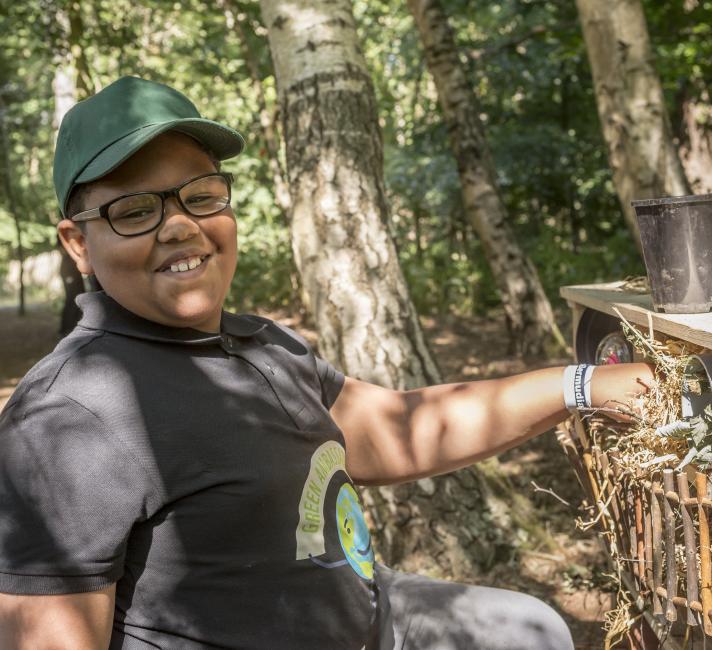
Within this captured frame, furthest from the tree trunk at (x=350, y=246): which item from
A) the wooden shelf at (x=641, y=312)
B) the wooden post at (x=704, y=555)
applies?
the wooden post at (x=704, y=555)

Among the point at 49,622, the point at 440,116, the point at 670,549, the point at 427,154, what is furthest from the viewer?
the point at 427,154

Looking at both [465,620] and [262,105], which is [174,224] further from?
[262,105]

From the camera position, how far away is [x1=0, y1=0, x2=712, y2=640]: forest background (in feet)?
11.3

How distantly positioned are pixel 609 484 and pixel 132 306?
110 centimetres

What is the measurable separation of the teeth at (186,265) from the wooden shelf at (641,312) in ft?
3.08

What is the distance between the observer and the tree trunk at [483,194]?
297 inches

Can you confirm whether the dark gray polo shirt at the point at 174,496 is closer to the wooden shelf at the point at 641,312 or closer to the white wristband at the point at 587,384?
the white wristband at the point at 587,384

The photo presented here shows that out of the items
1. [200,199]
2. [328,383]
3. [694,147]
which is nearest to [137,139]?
[200,199]

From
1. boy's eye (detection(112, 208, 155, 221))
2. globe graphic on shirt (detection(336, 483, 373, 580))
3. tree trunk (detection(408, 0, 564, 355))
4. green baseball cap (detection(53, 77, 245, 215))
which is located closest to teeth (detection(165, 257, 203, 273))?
boy's eye (detection(112, 208, 155, 221))

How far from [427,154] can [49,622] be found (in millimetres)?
12346

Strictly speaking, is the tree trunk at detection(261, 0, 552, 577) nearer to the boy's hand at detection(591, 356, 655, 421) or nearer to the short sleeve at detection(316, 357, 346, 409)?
the short sleeve at detection(316, 357, 346, 409)

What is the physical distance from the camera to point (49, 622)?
57.1 inches

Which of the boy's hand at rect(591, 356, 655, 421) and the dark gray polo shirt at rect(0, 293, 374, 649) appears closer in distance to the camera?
the dark gray polo shirt at rect(0, 293, 374, 649)

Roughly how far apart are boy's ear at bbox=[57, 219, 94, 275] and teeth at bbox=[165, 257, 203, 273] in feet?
0.64
